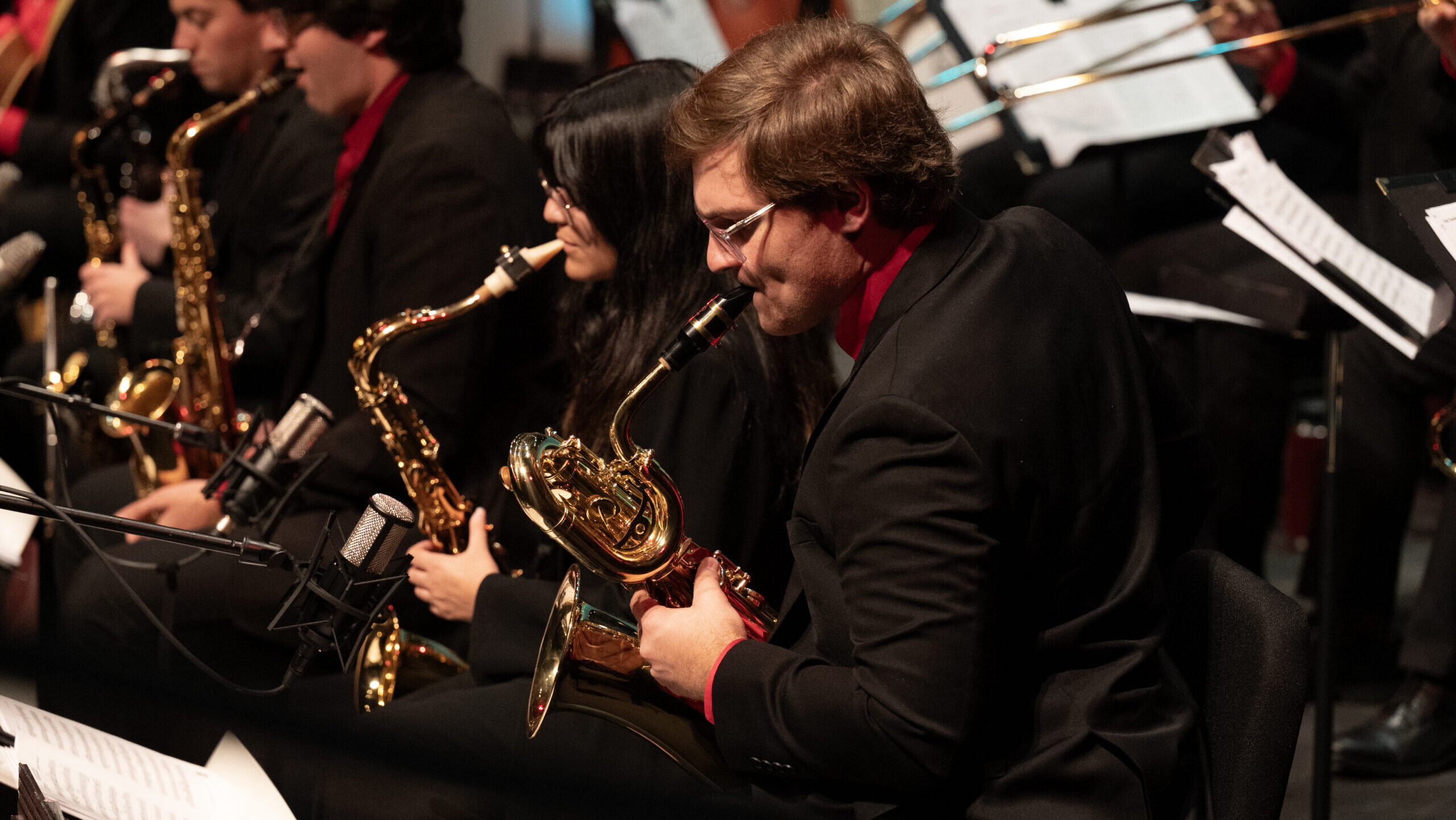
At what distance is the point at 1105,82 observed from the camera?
360 centimetres

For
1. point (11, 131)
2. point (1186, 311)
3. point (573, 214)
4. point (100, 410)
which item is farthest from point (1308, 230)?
point (11, 131)

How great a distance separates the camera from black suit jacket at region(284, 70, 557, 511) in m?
2.39

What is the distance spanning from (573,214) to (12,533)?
1.04 metres

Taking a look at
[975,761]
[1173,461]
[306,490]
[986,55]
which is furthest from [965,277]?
[986,55]

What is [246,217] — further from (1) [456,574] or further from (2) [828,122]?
(2) [828,122]

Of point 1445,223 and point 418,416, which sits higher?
point 418,416

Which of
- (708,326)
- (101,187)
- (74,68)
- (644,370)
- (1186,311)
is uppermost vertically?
(74,68)

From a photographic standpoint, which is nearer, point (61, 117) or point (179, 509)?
point (179, 509)

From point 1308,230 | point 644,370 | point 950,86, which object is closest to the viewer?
point 644,370

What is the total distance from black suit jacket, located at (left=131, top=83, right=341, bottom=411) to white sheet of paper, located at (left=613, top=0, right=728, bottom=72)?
1.35 m

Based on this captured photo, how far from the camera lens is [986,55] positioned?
3.55 metres

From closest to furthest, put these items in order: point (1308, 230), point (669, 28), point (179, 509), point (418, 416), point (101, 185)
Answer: point (1308, 230)
point (418, 416)
point (179, 509)
point (101, 185)
point (669, 28)

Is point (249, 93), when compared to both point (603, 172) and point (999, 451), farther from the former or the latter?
point (999, 451)

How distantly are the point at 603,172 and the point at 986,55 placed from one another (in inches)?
71.3
